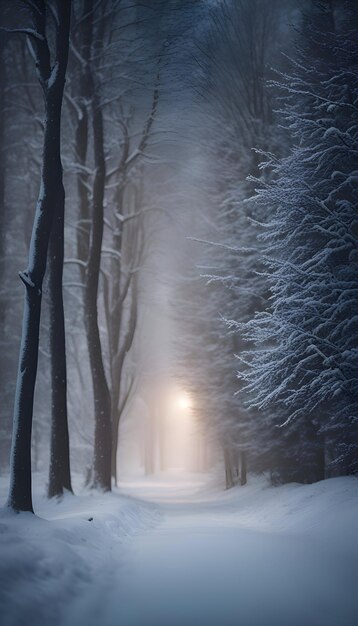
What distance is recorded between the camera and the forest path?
4.12 metres

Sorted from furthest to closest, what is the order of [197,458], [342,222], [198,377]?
1. [197,458]
2. [198,377]
3. [342,222]

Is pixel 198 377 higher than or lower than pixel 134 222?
lower

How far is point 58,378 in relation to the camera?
39.8 feet

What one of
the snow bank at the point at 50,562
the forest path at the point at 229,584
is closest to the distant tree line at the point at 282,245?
the forest path at the point at 229,584

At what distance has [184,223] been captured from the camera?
19.3 m

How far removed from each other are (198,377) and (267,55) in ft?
38.5

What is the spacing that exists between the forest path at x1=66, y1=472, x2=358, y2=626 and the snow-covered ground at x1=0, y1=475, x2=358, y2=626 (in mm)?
11

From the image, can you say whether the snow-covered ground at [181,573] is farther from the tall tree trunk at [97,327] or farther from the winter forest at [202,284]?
the tall tree trunk at [97,327]

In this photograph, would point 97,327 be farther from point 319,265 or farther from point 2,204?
point 2,204

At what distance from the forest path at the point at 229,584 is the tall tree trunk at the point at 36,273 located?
2.16 m

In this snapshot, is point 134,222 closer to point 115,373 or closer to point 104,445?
point 115,373

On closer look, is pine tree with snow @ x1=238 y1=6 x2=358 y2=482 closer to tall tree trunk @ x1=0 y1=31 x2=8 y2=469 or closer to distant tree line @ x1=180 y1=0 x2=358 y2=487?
distant tree line @ x1=180 y1=0 x2=358 y2=487

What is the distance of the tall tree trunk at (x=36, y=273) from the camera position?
7848mm

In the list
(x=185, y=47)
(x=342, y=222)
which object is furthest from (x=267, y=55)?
(x=342, y=222)
